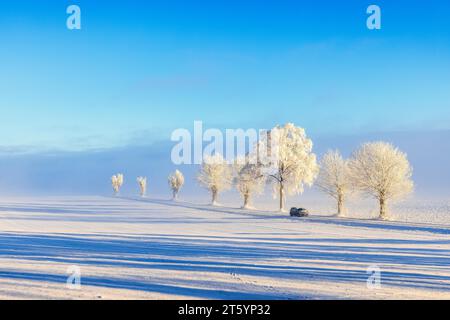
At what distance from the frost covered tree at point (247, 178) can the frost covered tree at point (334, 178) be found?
401 inches

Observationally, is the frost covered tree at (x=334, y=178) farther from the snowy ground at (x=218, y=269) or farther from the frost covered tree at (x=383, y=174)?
the snowy ground at (x=218, y=269)

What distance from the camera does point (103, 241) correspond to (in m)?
23.1

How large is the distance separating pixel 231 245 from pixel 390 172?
35.0 metres

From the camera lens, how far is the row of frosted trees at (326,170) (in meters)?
51.3

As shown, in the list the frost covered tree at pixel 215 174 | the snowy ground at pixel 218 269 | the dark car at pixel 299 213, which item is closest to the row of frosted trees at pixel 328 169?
the dark car at pixel 299 213

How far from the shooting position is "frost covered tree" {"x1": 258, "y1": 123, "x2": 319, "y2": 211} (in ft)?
210

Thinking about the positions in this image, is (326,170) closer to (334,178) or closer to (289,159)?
(334,178)

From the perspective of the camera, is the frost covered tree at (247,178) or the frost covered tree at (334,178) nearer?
the frost covered tree at (334,178)

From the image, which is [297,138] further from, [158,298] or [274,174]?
[158,298]

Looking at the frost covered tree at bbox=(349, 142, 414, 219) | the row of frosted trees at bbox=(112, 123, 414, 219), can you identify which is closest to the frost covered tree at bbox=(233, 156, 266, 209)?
the row of frosted trees at bbox=(112, 123, 414, 219)

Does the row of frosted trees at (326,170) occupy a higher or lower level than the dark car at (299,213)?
higher

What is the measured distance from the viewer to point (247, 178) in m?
71.2

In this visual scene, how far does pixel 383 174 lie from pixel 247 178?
25.4 meters
